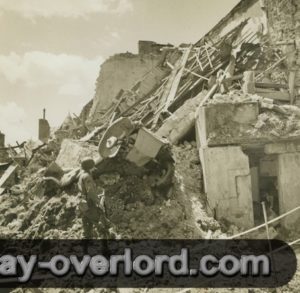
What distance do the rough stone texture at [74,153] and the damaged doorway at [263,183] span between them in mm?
3919

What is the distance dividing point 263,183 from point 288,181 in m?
1.54

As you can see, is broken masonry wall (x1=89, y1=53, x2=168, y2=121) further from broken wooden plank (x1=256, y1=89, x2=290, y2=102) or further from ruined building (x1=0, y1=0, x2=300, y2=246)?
broken wooden plank (x1=256, y1=89, x2=290, y2=102)

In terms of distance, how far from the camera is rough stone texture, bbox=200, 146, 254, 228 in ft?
24.3

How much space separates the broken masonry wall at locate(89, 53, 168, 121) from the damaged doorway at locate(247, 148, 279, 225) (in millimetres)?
10040

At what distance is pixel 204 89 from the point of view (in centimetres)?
1024

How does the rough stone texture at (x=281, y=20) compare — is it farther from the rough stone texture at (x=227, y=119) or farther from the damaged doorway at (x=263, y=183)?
the rough stone texture at (x=227, y=119)

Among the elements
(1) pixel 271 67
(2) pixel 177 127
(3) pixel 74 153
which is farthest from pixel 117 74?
(2) pixel 177 127

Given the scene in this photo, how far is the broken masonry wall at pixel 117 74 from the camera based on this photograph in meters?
18.1

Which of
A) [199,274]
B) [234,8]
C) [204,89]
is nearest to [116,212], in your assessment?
[199,274]

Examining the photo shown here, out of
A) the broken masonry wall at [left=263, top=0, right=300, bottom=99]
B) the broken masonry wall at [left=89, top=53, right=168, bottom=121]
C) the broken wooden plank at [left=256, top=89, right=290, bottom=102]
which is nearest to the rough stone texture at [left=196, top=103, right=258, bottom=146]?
the broken wooden plank at [left=256, top=89, right=290, bottom=102]

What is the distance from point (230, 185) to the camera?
743 cm

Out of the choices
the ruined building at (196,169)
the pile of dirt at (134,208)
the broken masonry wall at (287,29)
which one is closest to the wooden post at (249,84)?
the ruined building at (196,169)

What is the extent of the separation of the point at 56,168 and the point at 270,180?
532cm

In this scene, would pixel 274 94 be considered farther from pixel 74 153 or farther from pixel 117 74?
pixel 117 74
